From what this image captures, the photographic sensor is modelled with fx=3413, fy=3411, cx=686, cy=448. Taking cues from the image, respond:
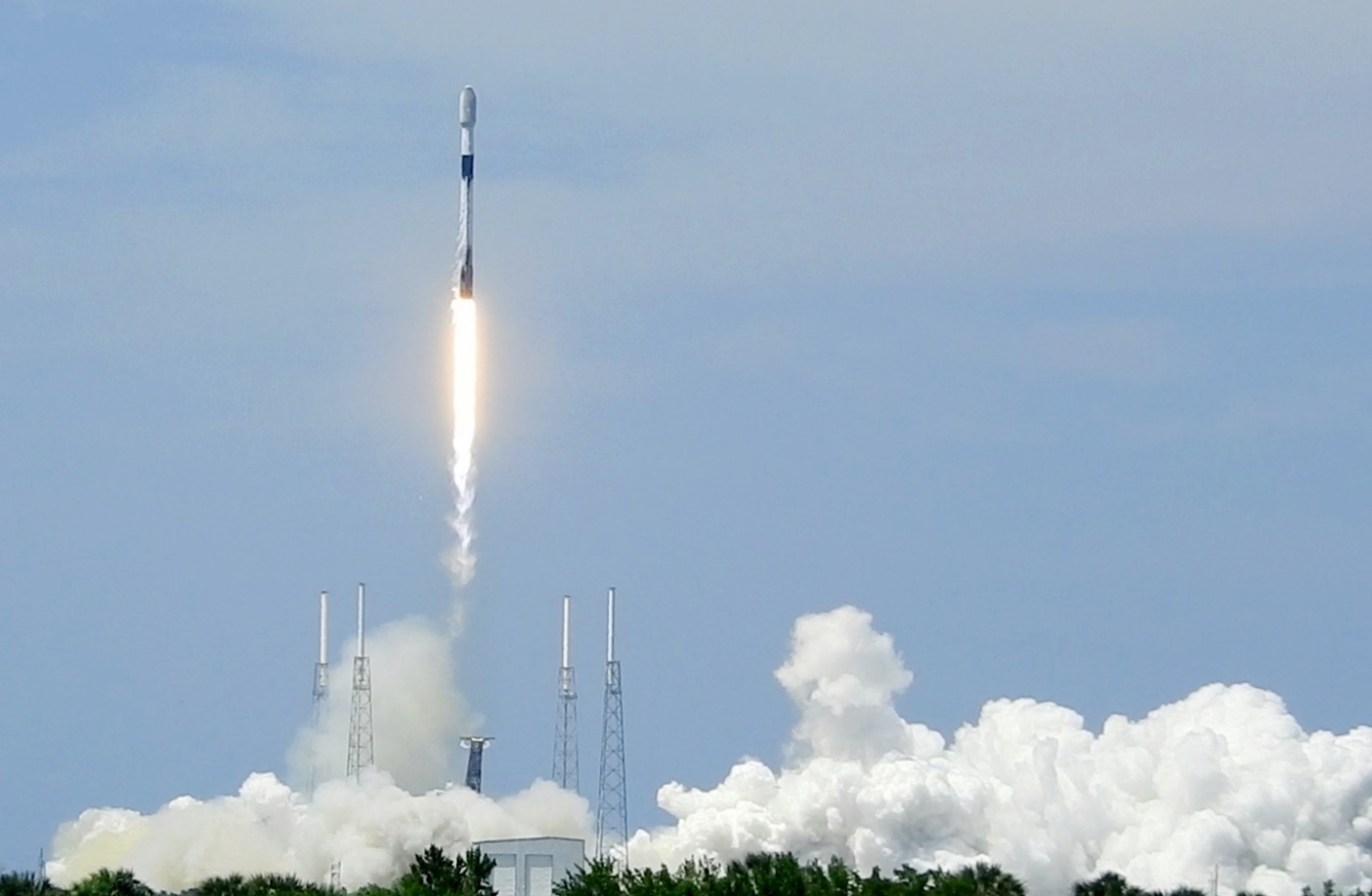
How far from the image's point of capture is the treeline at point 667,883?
86188mm

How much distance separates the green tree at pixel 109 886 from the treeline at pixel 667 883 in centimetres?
3

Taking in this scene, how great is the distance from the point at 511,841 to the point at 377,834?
7711 millimetres

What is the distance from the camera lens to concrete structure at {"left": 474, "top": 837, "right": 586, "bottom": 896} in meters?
103

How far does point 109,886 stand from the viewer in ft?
340

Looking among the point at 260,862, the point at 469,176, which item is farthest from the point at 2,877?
the point at 469,176

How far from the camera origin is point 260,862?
111938mm

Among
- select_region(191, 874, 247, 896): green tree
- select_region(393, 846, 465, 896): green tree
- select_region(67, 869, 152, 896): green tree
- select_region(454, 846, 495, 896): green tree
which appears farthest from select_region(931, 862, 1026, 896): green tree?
select_region(67, 869, 152, 896): green tree

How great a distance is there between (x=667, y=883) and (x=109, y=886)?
23211 millimetres

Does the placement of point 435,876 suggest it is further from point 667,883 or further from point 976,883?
point 976,883

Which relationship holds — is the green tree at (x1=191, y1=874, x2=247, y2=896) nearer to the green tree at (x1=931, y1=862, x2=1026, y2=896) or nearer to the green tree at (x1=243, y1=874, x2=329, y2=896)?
the green tree at (x1=243, y1=874, x2=329, y2=896)

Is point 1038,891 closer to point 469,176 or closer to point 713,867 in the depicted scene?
point 713,867

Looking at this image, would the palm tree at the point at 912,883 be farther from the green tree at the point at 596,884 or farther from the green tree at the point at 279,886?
the green tree at the point at 279,886

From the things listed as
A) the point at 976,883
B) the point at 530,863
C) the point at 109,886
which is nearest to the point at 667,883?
the point at 976,883

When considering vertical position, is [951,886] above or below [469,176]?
below
